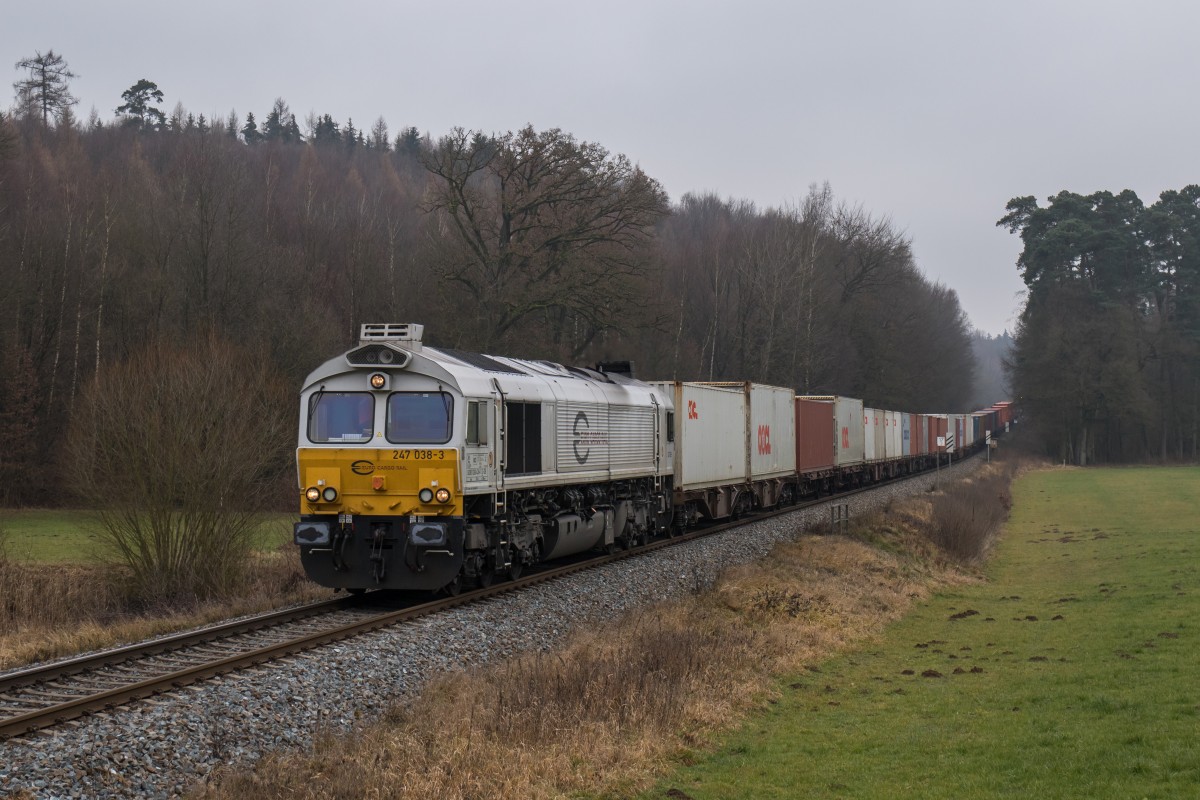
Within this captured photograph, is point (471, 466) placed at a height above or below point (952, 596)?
above

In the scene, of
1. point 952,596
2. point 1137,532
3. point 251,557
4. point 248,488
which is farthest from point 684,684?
point 1137,532

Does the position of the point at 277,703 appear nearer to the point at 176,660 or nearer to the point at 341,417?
the point at 176,660

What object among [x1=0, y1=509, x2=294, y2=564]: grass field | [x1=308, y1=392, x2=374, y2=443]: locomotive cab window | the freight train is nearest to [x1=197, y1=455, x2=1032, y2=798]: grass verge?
the freight train

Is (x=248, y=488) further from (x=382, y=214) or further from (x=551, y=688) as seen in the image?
(x=382, y=214)

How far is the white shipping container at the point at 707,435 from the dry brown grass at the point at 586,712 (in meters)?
7.00

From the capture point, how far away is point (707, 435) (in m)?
25.7

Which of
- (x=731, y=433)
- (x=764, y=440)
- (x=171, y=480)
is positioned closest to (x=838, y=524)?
(x=731, y=433)

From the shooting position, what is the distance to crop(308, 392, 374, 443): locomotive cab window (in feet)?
48.6

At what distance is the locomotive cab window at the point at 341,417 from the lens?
14.8m

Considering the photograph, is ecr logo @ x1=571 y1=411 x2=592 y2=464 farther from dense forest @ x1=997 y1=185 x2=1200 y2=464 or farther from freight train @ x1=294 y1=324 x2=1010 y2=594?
dense forest @ x1=997 y1=185 x2=1200 y2=464

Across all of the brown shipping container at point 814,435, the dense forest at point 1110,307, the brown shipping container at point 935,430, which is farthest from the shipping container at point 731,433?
the dense forest at point 1110,307

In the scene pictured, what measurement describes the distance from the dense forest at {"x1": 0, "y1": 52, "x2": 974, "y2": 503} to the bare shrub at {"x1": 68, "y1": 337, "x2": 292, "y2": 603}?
974cm

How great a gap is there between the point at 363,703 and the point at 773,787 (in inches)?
154

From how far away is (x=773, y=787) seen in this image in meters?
8.77
